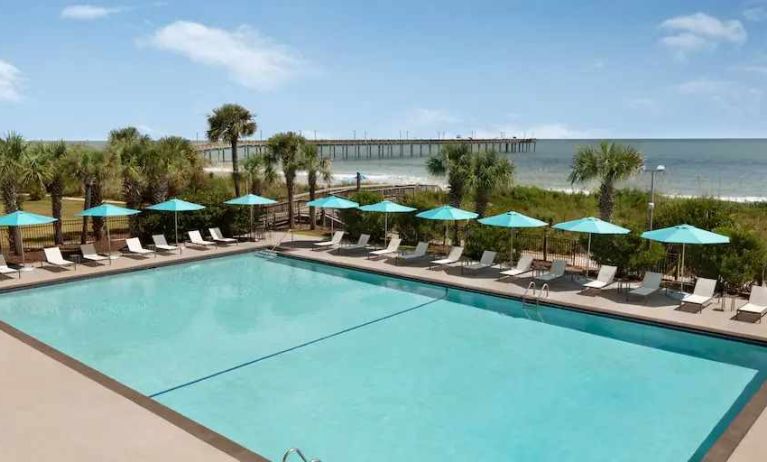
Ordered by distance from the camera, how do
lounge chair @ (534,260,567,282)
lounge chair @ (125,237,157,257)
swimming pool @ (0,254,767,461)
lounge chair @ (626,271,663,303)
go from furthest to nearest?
lounge chair @ (125,237,157,257)
lounge chair @ (534,260,567,282)
lounge chair @ (626,271,663,303)
swimming pool @ (0,254,767,461)

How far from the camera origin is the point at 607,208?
57.2ft

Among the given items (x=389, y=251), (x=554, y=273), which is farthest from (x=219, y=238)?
(x=554, y=273)

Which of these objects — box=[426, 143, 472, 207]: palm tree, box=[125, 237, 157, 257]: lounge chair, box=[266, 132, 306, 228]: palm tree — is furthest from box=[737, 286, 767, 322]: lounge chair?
box=[266, 132, 306, 228]: palm tree

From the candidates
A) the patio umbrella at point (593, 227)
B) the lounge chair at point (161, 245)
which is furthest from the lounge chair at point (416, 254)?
the lounge chair at point (161, 245)

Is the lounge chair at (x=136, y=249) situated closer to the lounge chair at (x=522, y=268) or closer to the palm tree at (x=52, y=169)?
the palm tree at (x=52, y=169)

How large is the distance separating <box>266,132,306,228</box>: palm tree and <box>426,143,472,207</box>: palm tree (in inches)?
237

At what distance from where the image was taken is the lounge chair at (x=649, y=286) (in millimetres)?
13309

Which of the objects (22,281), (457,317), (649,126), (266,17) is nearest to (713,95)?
(649,126)

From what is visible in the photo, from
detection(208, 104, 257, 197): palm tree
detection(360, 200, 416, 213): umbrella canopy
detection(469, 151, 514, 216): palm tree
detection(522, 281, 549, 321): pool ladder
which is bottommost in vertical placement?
detection(522, 281, 549, 321): pool ladder

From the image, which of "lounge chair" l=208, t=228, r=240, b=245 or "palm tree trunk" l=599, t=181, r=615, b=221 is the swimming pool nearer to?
"lounge chair" l=208, t=228, r=240, b=245

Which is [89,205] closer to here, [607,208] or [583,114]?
[607,208]

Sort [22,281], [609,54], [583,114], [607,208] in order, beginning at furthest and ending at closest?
[583,114], [609,54], [607,208], [22,281]

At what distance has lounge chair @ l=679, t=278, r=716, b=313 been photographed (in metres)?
12.4

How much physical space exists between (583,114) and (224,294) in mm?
72540
